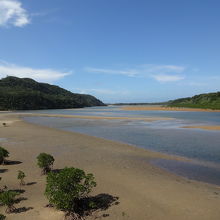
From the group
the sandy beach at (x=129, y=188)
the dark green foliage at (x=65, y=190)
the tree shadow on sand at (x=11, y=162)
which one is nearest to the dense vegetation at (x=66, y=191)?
the dark green foliage at (x=65, y=190)

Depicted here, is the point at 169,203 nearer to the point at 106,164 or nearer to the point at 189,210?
the point at 189,210

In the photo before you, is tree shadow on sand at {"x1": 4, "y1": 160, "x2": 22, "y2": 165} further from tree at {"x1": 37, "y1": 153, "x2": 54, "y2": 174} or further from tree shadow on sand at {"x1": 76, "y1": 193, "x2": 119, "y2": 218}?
tree shadow on sand at {"x1": 76, "y1": 193, "x2": 119, "y2": 218}

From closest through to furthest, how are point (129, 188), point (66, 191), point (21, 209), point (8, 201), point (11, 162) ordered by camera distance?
point (66, 191) → point (8, 201) → point (21, 209) → point (129, 188) → point (11, 162)

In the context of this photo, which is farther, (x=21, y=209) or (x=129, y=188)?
(x=129, y=188)

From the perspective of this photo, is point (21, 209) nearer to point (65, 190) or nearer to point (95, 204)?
point (65, 190)

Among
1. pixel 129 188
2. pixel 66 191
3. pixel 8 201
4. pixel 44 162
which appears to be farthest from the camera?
pixel 44 162

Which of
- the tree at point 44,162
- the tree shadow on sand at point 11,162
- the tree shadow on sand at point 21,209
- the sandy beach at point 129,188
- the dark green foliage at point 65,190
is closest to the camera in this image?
the dark green foliage at point 65,190

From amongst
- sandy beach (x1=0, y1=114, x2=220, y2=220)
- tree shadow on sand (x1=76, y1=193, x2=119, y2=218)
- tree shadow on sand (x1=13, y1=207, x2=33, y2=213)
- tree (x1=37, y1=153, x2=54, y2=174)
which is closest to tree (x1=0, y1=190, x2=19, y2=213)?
tree shadow on sand (x1=13, y1=207, x2=33, y2=213)

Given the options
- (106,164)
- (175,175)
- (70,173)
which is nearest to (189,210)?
(70,173)

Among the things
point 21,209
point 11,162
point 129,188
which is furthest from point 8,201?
point 11,162

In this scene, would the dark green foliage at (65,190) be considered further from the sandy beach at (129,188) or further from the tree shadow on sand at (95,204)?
the sandy beach at (129,188)

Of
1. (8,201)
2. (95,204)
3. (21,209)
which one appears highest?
(8,201)

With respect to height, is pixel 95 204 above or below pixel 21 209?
above

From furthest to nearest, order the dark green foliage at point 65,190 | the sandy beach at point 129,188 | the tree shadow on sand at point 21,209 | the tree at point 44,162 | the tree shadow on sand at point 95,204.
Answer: the tree at point 44,162 → the tree shadow on sand at point 21,209 → the tree shadow on sand at point 95,204 → the sandy beach at point 129,188 → the dark green foliage at point 65,190
